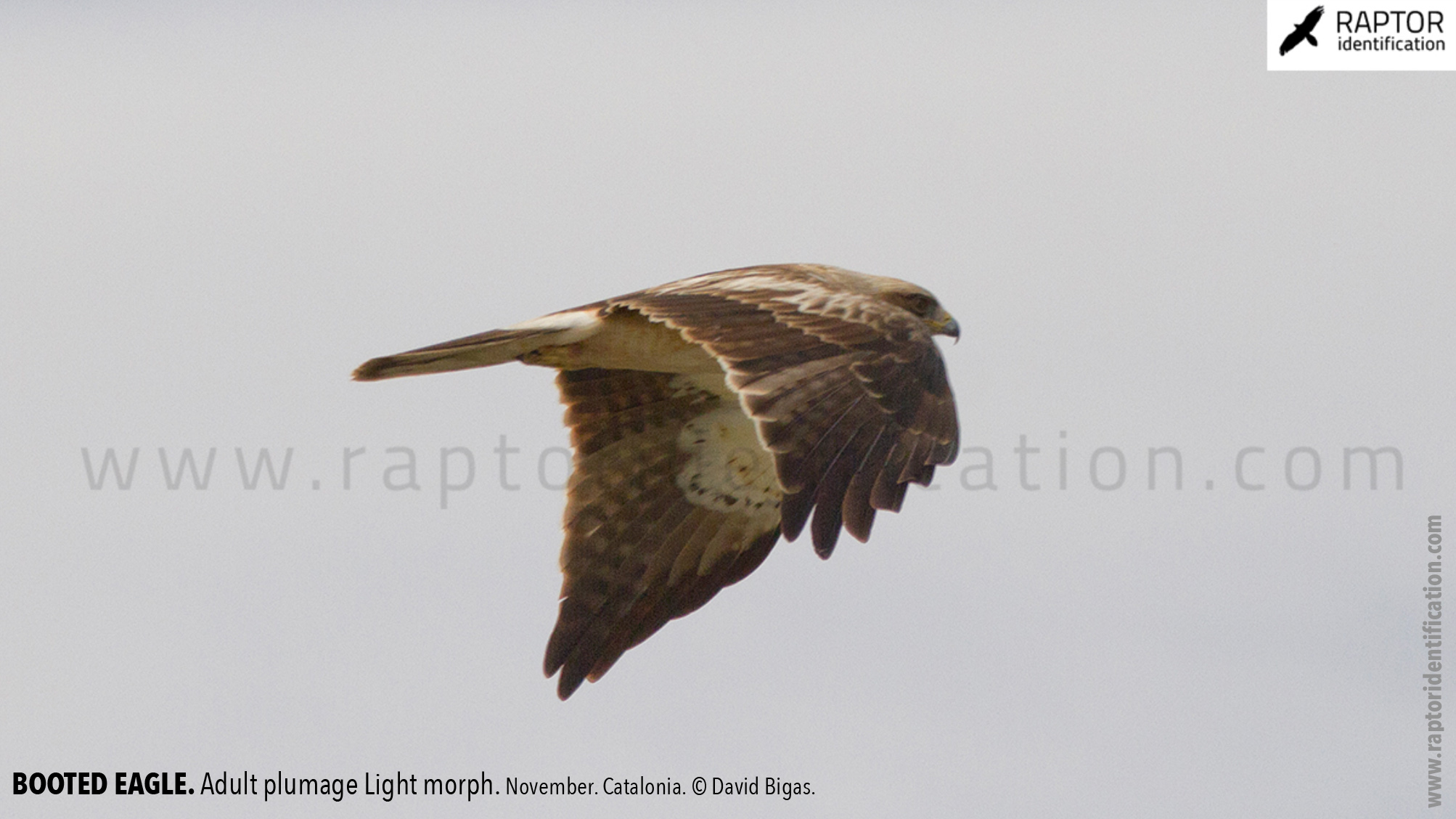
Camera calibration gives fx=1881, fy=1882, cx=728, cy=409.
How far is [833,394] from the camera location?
25.2 ft

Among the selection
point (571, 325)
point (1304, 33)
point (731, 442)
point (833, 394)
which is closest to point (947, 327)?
point (731, 442)

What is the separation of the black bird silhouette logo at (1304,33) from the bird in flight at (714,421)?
4177 mm

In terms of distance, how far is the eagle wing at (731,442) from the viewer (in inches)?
297

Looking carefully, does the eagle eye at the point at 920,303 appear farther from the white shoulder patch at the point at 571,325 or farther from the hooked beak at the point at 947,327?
the white shoulder patch at the point at 571,325

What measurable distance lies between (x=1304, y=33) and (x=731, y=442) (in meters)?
5.80

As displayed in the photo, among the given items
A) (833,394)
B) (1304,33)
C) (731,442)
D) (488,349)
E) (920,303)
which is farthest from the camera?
(1304,33)

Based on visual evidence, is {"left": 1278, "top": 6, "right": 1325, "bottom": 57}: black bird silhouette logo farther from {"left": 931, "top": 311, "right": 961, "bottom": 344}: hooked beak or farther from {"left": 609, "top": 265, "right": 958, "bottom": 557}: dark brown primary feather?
{"left": 609, "top": 265, "right": 958, "bottom": 557}: dark brown primary feather

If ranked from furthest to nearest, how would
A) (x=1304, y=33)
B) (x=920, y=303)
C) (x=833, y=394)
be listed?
1. (x=1304, y=33)
2. (x=920, y=303)
3. (x=833, y=394)

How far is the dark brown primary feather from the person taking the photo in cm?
745

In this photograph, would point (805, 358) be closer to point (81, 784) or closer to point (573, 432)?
point (573, 432)

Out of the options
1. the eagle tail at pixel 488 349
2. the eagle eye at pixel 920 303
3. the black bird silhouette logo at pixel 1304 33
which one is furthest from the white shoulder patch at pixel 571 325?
the black bird silhouette logo at pixel 1304 33

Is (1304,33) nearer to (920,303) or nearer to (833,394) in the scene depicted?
(920,303)

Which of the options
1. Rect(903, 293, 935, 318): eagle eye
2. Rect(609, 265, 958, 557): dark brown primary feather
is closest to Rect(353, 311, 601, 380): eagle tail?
Rect(609, 265, 958, 557): dark brown primary feather

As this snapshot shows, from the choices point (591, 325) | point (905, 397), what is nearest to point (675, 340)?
point (591, 325)
